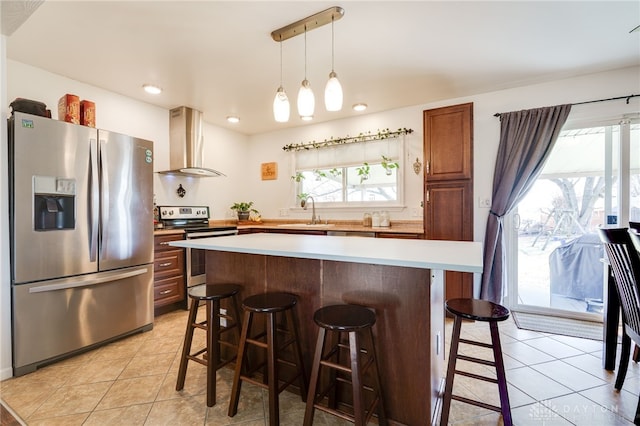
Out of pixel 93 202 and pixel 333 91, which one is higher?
pixel 333 91

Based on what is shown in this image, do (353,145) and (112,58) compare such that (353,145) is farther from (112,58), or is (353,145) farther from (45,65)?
(45,65)

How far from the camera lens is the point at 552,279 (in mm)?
3182

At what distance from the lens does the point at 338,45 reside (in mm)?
2332

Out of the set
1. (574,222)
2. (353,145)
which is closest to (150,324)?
(353,145)

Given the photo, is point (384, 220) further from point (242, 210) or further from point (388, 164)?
point (242, 210)

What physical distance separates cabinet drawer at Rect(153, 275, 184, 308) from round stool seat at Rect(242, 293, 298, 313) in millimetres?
1944

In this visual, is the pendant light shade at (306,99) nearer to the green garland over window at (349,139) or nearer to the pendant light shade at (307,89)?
the pendant light shade at (307,89)

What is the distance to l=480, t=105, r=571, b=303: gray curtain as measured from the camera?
115 inches

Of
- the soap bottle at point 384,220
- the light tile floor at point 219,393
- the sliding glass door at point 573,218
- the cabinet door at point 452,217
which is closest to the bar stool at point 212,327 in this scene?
the light tile floor at point 219,393

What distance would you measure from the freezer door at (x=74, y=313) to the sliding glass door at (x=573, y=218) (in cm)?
384

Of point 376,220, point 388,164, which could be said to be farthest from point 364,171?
point 376,220

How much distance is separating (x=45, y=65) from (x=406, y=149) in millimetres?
3814

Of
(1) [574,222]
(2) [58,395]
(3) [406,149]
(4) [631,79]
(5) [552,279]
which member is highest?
Result: (4) [631,79]

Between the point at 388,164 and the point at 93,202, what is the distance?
319 centimetres
